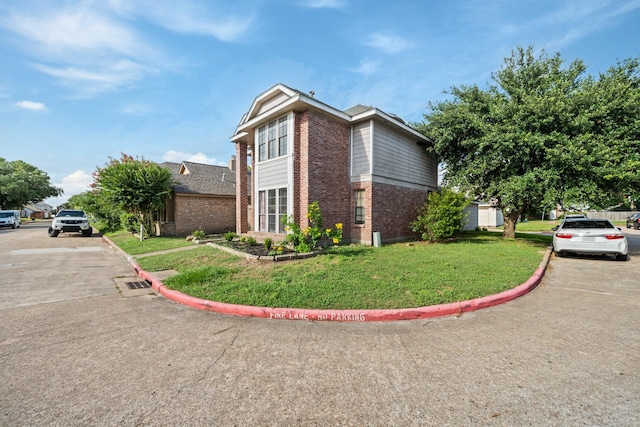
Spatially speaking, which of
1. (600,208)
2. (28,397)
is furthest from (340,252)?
(600,208)

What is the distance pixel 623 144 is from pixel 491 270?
8.94 m

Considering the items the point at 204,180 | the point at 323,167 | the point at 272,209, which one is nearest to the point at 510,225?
the point at 323,167

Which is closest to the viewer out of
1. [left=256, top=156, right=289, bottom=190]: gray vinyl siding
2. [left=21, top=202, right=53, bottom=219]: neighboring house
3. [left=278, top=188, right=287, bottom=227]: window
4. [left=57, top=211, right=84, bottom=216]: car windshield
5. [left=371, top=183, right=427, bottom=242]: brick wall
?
[left=256, top=156, right=289, bottom=190]: gray vinyl siding

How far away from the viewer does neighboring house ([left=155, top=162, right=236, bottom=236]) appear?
17203 millimetres

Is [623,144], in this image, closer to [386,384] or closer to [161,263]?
[386,384]

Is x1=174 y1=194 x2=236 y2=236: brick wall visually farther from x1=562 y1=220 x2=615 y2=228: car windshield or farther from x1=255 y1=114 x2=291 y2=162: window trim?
x1=562 y1=220 x2=615 y2=228: car windshield

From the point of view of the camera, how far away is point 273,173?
12.3m

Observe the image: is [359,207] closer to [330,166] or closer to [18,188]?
[330,166]

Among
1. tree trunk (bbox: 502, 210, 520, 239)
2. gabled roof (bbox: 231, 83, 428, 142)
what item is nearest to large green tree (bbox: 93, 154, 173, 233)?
gabled roof (bbox: 231, 83, 428, 142)

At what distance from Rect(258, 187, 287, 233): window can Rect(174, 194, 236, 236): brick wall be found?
6.69 meters

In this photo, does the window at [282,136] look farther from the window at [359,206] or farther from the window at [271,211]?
the window at [359,206]

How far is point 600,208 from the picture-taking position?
11.3m

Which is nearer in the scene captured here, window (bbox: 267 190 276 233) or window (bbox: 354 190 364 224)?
window (bbox: 354 190 364 224)

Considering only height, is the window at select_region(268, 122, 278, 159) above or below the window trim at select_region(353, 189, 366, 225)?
above
